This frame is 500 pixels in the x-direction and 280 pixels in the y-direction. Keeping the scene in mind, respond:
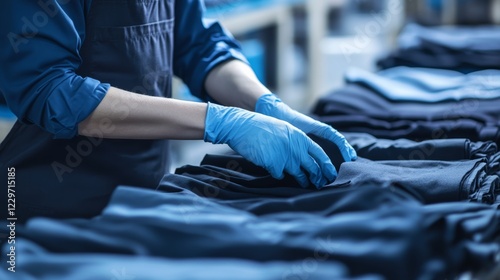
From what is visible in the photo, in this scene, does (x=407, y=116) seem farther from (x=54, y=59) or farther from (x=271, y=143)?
(x=54, y=59)

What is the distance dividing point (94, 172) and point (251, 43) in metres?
2.22

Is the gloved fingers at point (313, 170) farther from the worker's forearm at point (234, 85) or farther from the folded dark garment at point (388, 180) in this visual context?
the worker's forearm at point (234, 85)

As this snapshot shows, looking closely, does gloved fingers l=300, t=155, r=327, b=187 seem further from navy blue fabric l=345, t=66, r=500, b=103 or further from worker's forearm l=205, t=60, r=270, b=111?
navy blue fabric l=345, t=66, r=500, b=103

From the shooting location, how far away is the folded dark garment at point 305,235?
0.81 m

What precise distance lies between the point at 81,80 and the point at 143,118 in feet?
0.41

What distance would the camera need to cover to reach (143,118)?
1233mm

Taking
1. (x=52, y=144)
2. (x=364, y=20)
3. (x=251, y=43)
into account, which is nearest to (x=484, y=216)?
(x=52, y=144)

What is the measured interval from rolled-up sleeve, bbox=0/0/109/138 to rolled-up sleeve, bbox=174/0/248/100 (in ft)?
1.25

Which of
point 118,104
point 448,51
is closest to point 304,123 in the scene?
point 118,104

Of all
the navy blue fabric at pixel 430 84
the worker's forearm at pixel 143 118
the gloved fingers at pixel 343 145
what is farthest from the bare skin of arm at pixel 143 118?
the navy blue fabric at pixel 430 84

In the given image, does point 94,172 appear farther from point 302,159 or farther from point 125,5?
point 302,159

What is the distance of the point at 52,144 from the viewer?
53.3 inches

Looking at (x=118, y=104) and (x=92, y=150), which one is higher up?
(x=118, y=104)

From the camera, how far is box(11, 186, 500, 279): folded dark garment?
81cm
